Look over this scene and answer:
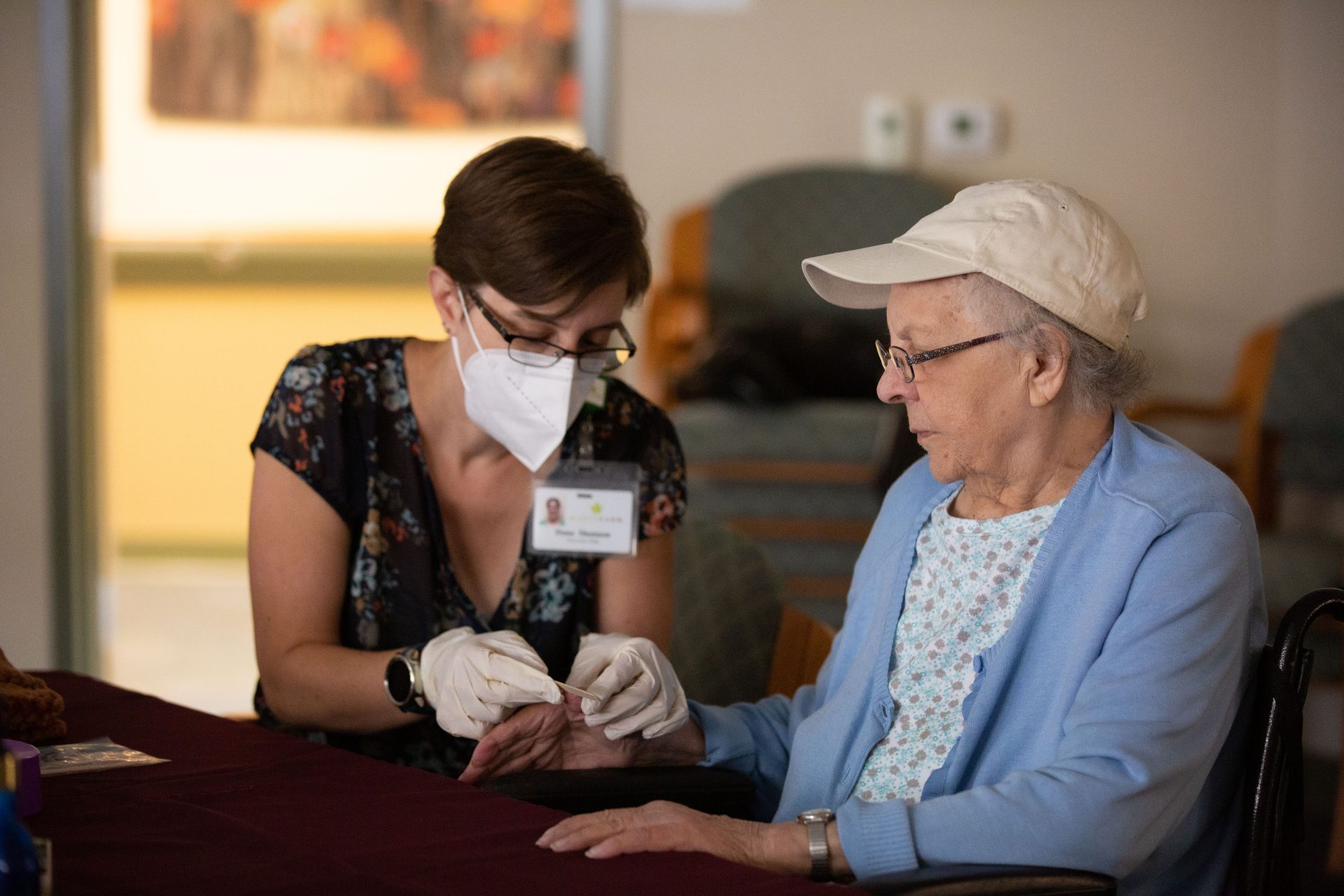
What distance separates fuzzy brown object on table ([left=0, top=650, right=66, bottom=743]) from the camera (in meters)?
1.27

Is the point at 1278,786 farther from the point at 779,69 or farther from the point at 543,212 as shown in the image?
the point at 779,69

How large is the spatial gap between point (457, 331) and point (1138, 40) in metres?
3.49

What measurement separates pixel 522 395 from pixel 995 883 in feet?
3.14

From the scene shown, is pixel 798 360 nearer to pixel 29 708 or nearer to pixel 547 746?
pixel 547 746

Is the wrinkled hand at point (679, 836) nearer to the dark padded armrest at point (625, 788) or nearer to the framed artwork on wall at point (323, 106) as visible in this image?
the dark padded armrest at point (625, 788)

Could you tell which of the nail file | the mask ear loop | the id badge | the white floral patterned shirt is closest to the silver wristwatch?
the white floral patterned shirt

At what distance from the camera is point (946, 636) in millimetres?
1473

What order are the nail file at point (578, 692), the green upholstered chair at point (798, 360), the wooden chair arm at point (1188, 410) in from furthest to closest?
the wooden chair arm at point (1188, 410) < the green upholstered chair at point (798, 360) < the nail file at point (578, 692)

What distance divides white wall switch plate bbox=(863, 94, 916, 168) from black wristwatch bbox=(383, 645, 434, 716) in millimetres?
3277

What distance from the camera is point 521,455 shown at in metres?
1.87

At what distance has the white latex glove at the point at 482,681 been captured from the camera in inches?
58.2

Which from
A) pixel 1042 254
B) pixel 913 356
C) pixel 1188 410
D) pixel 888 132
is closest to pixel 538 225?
pixel 913 356

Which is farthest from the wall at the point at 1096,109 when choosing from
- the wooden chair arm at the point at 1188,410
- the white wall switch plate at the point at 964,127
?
the wooden chair arm at the point at 1188,410

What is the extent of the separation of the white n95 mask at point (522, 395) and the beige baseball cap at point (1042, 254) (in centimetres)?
52
